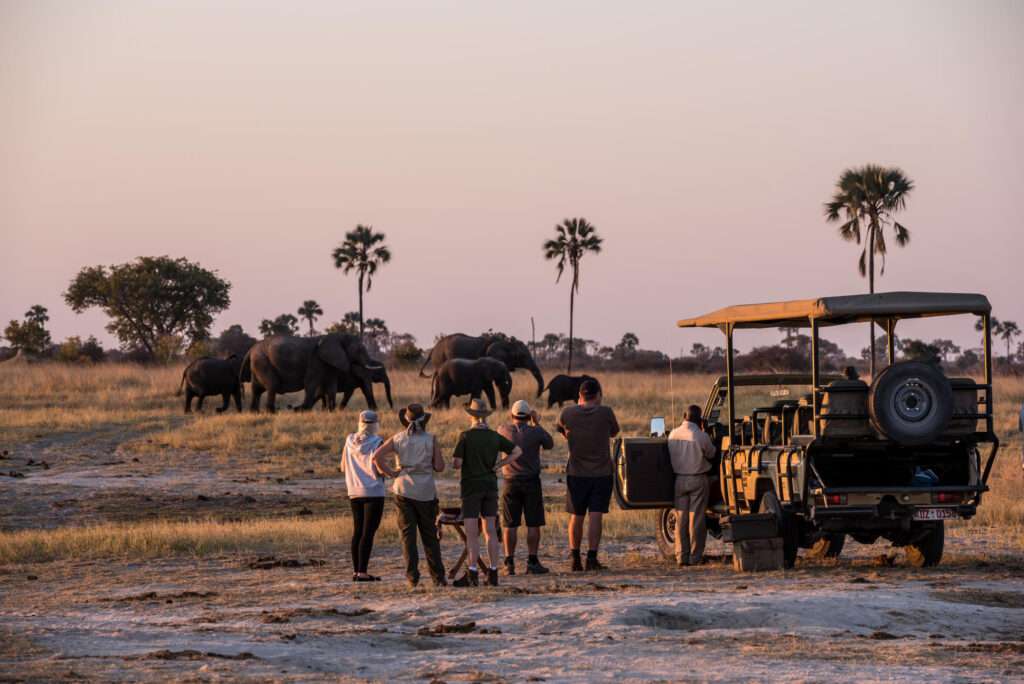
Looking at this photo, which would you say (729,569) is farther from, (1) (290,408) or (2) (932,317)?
(1) (290,408)

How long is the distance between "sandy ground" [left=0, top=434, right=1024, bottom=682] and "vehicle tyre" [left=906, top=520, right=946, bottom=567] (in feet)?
0.64

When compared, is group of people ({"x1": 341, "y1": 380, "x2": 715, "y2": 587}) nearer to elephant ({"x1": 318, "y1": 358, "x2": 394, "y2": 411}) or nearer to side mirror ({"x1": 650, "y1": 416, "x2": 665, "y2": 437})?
side mirror ({"x1": 650, "y1": 416, "x2": 665, "y2": 437})

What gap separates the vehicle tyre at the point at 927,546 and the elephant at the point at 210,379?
31988 millimetres

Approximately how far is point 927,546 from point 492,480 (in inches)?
179

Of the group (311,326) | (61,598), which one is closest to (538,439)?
(61,598)

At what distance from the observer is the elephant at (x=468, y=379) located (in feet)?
150

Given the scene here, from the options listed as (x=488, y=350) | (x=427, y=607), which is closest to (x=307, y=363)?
(x=488, y=350)

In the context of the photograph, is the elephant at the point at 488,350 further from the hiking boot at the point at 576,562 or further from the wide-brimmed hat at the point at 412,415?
the wide-brimmed hat at the point at 412,415

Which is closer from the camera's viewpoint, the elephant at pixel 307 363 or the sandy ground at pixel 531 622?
the sandy ground at pixel 531 622

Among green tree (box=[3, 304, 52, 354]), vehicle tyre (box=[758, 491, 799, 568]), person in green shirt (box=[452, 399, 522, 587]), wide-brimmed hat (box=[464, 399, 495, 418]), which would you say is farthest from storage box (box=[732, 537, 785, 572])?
green tree (box=[3, 304, 52, 354])

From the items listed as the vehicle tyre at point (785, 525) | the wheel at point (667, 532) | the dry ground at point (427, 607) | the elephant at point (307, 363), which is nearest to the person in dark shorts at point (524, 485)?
the dry ground at point (427, 607)

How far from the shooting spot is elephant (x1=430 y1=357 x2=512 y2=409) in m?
45.8

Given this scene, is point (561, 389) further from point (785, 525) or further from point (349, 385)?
point (785, 525)

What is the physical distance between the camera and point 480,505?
610 inches
